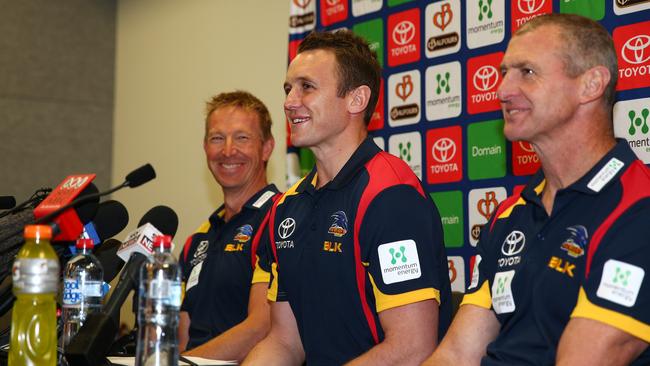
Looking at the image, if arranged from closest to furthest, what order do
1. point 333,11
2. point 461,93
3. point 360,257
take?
point 360,257, point 461,93, point 333,11

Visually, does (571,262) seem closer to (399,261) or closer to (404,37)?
(399,261)

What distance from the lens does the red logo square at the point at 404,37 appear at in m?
3.47

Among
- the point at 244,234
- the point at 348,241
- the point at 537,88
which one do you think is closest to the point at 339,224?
the point at 348,241

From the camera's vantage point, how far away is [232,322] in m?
3.06

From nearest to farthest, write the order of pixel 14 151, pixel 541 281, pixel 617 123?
pixel 541 281 → pixel 617 123 → pixel 14 151

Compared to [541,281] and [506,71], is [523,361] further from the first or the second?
[506,71]

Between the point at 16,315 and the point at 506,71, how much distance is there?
47.5 inches

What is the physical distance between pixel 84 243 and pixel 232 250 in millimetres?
1142

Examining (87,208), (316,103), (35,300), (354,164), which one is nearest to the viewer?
(35,300)

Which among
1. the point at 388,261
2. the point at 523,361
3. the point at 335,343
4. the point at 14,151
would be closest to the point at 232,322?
the point at 335,343

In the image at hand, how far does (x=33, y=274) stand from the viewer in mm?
1548

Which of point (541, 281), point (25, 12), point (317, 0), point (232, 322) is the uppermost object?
point (25, 12)

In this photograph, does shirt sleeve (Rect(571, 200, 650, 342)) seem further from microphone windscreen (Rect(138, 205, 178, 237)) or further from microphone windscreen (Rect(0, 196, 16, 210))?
microphone windscreen (Rect(0, 196, 16, 210))

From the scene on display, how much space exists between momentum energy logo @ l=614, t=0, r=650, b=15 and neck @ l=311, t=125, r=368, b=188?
3.11ft
